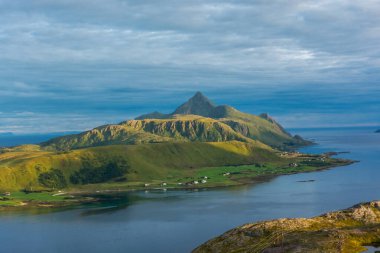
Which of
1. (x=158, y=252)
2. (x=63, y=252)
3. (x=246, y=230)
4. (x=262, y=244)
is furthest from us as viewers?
(x=63, y=252)

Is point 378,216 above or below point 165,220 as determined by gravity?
above

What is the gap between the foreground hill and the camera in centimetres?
6800

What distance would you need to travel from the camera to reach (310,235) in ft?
241

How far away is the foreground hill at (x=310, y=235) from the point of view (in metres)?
68.0

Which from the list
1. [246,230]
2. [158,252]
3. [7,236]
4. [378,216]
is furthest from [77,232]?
[378,216]

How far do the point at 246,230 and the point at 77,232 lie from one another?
106 m

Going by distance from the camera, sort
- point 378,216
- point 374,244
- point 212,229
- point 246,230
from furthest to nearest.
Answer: point 212,229
point 378,216
point 246,230
point 374,244

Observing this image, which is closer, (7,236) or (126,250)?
(126,250)

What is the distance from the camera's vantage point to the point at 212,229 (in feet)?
539

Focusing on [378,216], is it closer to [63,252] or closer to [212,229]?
[212,229]

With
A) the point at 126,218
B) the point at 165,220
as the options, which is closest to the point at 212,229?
the point at 165,220

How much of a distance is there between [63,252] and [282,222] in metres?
86.4

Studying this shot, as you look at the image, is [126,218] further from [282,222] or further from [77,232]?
[282,222]

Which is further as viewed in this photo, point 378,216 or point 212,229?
point 212,229
